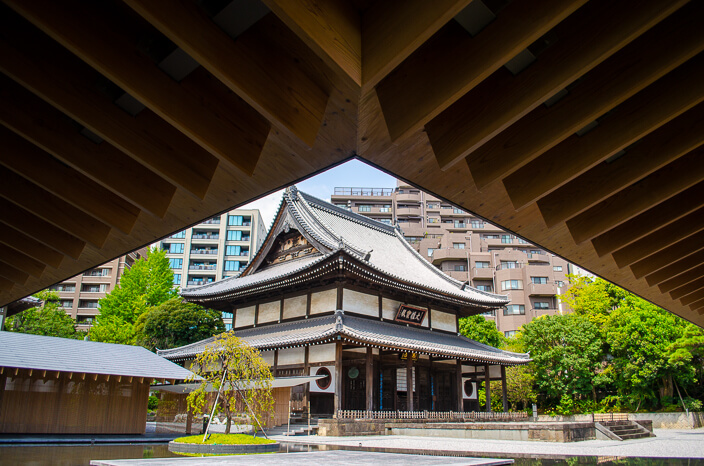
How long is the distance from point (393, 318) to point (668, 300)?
A: 53.6ft

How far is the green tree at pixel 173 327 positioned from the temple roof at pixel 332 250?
7.21 meters

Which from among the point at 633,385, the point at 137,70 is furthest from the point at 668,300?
the point at 633,385

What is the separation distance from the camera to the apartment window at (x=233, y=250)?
63.5 metres

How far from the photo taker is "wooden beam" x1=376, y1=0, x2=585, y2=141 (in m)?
2.06

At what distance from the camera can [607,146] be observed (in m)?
2.79

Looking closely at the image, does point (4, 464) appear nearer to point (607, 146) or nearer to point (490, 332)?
point (607, 146)

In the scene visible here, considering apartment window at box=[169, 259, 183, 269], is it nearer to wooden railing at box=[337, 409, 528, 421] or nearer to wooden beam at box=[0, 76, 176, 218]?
wooden railing at box=[337, 409, 528, 421]

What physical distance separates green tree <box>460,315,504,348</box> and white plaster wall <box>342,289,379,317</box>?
705 inches

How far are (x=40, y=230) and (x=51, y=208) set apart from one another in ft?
1.60

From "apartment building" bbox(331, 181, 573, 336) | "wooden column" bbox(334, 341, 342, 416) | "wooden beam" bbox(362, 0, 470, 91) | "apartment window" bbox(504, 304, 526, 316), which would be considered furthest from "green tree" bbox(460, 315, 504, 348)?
"wooden beam" bbox(362, 0, 470, 91)

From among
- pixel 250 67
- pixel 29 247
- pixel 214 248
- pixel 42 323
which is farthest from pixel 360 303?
pixel 214 248

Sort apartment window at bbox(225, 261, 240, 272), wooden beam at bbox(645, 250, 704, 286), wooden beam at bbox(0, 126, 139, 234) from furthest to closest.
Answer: apartment window at bbox(225, 261, 240, 272)
wooden beam at bbox(645, 250, 704, 286)
wooden beam at bbox(0, 126, 139, 234)

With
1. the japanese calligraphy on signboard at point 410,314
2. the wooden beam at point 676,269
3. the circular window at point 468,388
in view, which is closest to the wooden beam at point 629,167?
the wooden beam at point 676,269

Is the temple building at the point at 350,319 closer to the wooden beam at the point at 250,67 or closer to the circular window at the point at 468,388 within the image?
the circular window at the point at 468,388
